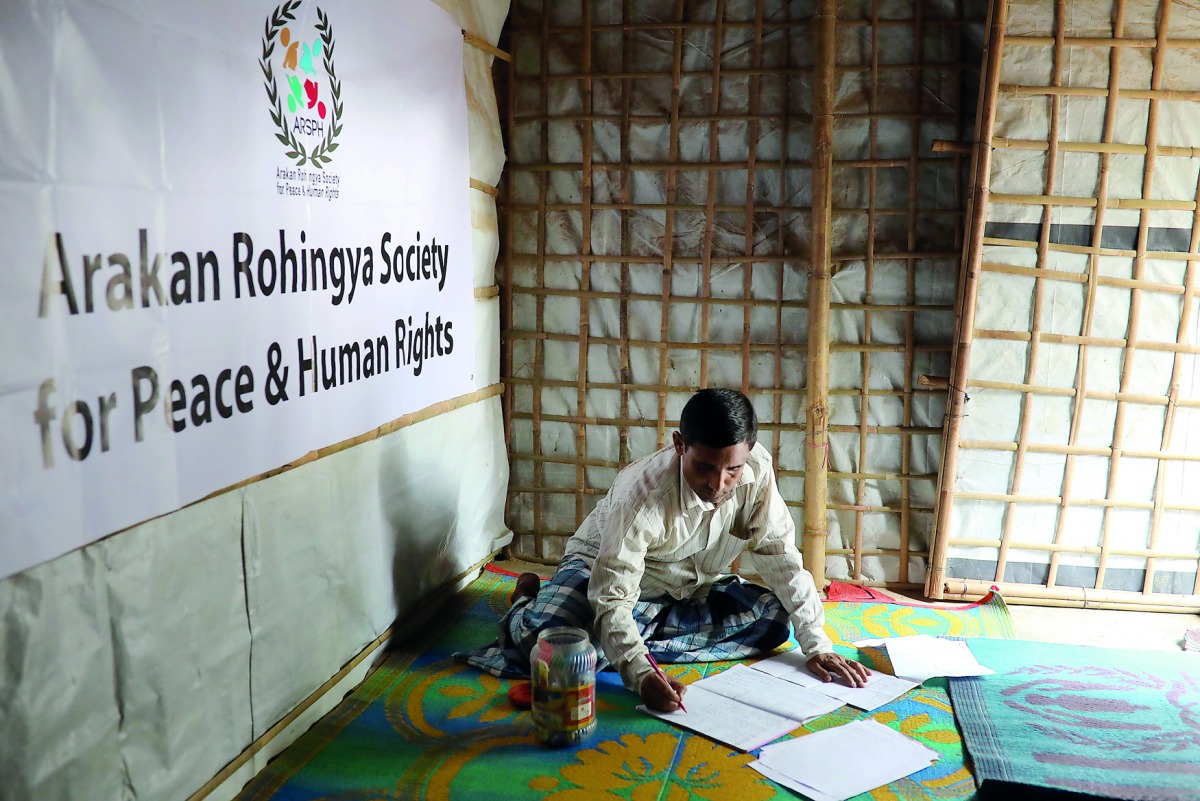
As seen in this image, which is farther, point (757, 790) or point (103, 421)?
point (757, 790)

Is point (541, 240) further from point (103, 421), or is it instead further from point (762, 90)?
point (103, 421)

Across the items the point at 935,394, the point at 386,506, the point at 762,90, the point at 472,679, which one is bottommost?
the point at 472,679

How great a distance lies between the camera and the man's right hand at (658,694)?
6.64 ft

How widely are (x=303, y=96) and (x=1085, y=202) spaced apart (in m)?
2.17

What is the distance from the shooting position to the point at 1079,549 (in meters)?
2.90

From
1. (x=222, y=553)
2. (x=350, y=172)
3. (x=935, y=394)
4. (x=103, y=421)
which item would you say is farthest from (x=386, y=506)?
(x=935, y=394)

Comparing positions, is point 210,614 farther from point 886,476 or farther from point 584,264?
point 886,476

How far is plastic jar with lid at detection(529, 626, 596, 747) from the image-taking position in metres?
1.90

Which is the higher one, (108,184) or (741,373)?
(108,184)

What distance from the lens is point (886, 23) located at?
288 centimetres

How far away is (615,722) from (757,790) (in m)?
0.36

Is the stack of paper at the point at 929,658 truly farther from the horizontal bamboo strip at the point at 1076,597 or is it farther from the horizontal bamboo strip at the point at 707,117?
the horizontal bamboo strip at the point at 707,117

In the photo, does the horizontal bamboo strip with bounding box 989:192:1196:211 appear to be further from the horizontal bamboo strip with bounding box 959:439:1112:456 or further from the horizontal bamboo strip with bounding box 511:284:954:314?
the horizontal bamboo strip with bounding box 959:439:1112:456

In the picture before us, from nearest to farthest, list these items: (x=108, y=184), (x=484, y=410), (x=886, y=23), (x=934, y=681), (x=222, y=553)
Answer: (x=108, y=184), (x=222, y=553), (x=934, y=681), (x=886, y=23), (x=484, y=410)
